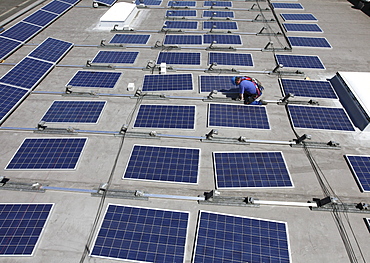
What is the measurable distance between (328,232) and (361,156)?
5.78m

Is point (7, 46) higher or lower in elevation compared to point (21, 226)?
higher

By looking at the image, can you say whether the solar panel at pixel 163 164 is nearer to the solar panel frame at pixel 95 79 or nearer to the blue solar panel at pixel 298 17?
the solar panel frame at pixel 95 79

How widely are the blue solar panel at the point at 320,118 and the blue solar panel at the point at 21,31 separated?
27849 mm

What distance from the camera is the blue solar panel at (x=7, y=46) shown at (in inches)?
777

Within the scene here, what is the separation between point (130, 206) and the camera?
33.8 ft

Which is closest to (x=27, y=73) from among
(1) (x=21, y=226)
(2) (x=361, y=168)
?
(1) (x=21, y=226)

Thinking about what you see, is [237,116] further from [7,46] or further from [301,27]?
[7,46]

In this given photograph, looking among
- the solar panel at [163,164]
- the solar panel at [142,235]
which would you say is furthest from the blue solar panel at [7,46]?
the solar panel at [142,235]

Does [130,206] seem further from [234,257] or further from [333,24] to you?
[333,24]

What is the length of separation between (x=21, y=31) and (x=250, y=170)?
1112 inches

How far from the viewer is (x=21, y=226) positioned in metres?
Answer: 9.67

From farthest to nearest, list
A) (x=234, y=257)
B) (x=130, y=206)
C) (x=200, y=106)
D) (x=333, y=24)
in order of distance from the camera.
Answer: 1. (x=333, y=24)
2. (x=200, y=106)
3. (x=130, y=206)
4. (x=234, y=257)

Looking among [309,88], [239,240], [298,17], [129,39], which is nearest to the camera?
[239,240]

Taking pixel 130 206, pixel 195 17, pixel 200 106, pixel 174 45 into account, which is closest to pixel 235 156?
pixel 200 106
